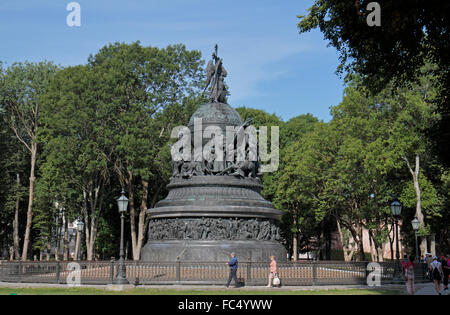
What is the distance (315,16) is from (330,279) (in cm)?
1114

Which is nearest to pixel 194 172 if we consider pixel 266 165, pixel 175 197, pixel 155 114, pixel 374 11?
pixel 175 197

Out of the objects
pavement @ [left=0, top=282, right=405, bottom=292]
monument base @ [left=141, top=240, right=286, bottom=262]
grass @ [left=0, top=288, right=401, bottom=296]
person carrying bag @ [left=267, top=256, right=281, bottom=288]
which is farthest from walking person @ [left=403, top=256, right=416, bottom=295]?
monument base @ [left=141, top=240, right=286, bottom=262]

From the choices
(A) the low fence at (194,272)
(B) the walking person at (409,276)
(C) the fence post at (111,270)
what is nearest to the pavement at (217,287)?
(A) the low fence at (194,272)

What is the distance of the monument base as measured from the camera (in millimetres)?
28266

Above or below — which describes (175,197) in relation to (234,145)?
below

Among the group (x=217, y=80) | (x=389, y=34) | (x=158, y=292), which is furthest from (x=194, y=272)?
(x=217, y=80)

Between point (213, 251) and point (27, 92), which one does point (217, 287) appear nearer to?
point (213, 251)

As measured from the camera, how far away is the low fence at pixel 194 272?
914 inches

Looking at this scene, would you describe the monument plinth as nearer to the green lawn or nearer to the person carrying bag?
the person carrying bag

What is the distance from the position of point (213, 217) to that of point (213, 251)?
78.7 inches

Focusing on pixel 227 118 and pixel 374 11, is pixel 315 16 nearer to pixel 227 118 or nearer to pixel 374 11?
pixel 374 11

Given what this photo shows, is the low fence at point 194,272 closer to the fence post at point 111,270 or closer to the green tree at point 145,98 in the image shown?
the fence post at point 111,270

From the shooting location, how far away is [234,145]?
109 ft

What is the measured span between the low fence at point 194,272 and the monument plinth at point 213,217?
324 cm
